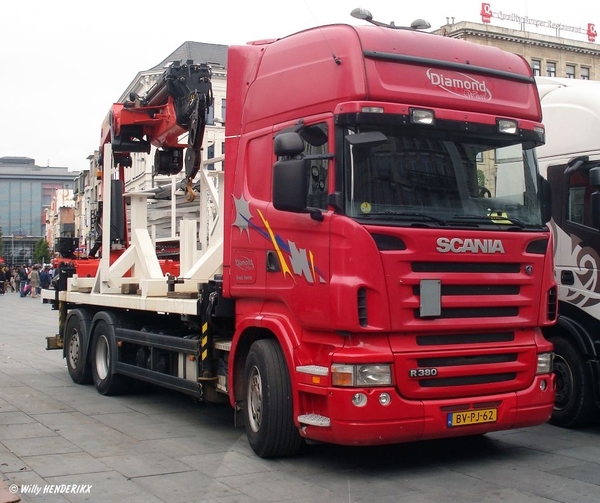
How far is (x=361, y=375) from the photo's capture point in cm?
648

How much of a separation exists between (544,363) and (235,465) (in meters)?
2.73

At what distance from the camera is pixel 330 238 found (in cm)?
668

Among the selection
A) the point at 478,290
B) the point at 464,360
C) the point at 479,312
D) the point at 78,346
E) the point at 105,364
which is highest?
the point at 478,290

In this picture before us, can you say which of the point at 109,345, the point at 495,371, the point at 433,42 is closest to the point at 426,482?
the point at 495,371

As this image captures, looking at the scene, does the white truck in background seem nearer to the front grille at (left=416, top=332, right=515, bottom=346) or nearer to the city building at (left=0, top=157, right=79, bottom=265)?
the front grille at (left=416, top=332, right=515, bottom=346)

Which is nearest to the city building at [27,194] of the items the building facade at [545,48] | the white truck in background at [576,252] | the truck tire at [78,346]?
the building facade at [545,48]

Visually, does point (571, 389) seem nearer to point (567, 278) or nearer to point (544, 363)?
point (567, 278)

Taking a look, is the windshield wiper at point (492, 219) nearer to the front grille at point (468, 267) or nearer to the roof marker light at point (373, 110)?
the front grille at point (468, 267)

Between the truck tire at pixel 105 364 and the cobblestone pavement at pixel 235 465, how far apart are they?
0.91 metres

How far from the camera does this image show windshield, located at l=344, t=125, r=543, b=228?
6680 mm

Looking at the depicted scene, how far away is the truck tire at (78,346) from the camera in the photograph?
11797 mm

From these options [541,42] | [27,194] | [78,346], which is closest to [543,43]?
[541,42]

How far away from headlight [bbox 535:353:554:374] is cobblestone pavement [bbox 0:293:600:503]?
778 mm

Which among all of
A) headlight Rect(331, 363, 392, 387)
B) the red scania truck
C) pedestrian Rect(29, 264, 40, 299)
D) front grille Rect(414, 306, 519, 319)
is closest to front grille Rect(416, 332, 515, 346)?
the red scania truck
